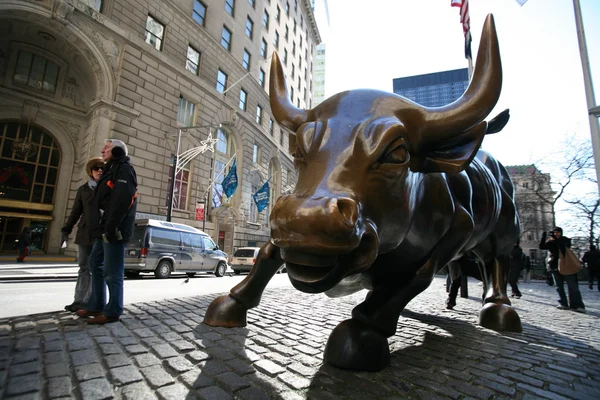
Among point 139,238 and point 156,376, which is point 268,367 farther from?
point 139,238

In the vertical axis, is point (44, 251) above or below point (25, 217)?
below

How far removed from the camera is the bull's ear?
2.02m

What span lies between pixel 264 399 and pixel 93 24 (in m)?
19.8

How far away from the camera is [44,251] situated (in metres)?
16.5

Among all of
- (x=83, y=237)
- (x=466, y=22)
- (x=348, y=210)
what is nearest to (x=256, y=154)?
(x=466, y=22)

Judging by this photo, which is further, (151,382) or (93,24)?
(93,24)

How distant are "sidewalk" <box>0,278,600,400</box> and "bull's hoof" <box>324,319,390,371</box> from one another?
2.1 inches

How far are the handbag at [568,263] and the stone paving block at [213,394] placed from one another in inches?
298

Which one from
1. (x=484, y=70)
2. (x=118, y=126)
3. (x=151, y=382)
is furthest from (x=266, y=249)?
(x=118, y=126)

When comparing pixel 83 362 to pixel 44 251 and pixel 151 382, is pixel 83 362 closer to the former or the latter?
pixel 151 382

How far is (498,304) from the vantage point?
3.37m

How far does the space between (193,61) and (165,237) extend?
1422 cm

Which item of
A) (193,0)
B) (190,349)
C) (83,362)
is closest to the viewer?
(83,362)

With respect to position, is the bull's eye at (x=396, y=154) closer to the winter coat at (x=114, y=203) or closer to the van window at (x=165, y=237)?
the winter coat at (x=114, y=203)
